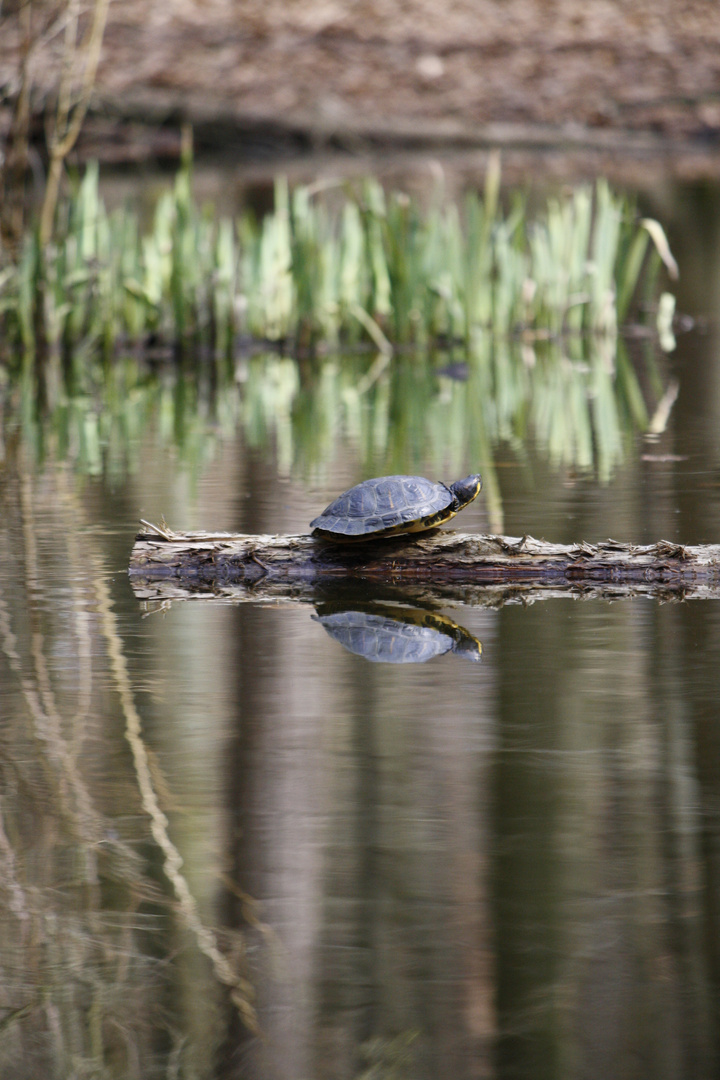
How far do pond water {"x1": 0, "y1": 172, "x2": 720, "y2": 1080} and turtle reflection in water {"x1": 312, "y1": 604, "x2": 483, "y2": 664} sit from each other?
0.05 ft

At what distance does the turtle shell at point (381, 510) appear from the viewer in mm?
3773

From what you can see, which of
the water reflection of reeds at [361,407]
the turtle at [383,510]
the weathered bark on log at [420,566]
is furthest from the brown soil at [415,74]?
the turtle at [383,510]

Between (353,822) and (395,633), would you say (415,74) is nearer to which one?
(395,633)

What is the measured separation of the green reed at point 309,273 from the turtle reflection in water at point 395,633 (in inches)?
195

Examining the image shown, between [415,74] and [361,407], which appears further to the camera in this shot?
[415,74]

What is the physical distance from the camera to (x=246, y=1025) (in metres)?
1.83

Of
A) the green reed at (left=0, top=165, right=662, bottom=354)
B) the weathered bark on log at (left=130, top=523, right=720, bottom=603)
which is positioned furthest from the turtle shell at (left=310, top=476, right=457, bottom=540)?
the green reed at (left=0, top=165, right=662, bottom=354)

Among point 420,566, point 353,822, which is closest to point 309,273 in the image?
point 420,566

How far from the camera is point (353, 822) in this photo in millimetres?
2379

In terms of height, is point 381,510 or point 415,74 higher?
point 415,74

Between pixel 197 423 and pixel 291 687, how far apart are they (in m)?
4.00

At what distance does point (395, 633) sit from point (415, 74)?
57.4ft

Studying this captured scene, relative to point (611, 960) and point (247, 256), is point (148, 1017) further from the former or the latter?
point (247, 256)

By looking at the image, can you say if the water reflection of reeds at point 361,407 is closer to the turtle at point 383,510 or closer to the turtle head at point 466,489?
the turtle head at point 466,489
